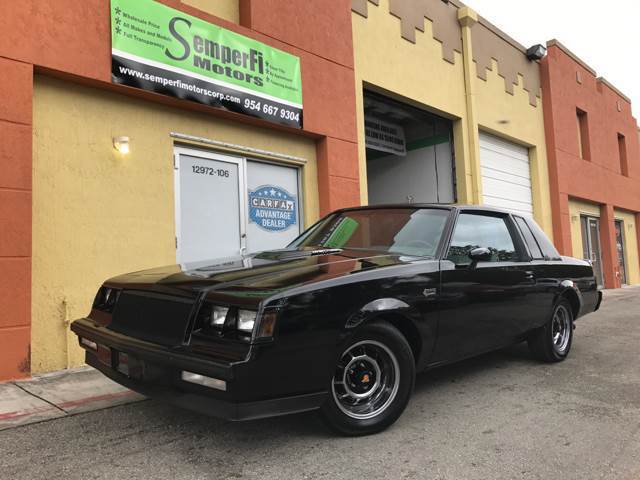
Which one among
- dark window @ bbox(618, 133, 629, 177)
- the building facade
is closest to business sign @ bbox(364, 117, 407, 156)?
the building facade

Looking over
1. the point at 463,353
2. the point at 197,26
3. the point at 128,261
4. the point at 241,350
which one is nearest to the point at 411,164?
the point at 197,26

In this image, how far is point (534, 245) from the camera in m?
4.92

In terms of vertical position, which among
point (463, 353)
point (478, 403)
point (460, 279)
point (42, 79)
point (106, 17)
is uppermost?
point (106, 17)

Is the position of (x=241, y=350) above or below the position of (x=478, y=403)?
above

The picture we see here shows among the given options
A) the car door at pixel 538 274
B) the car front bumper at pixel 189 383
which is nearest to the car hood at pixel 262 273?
the car front bumper at pixel 189 383

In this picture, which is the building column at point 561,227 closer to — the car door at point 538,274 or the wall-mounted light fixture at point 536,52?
the wall-mounted light fixture at point 536,52

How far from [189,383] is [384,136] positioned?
33.6 feet

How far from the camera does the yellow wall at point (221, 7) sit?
656 centimetres

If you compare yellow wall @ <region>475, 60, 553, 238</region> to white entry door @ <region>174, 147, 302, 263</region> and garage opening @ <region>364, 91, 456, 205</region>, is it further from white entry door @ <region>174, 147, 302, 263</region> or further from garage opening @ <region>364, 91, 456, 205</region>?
white entry door @ <region>174, 147, 302, 263</region>

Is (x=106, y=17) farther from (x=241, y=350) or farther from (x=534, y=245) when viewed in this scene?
(x=534, y=245)

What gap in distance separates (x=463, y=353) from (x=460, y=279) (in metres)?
0.57

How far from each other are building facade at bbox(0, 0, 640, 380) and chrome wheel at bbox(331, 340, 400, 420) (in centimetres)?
336

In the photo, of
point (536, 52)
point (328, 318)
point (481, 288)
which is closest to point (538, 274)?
point (481, 288)

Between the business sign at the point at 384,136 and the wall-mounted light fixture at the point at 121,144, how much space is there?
6743 mm
